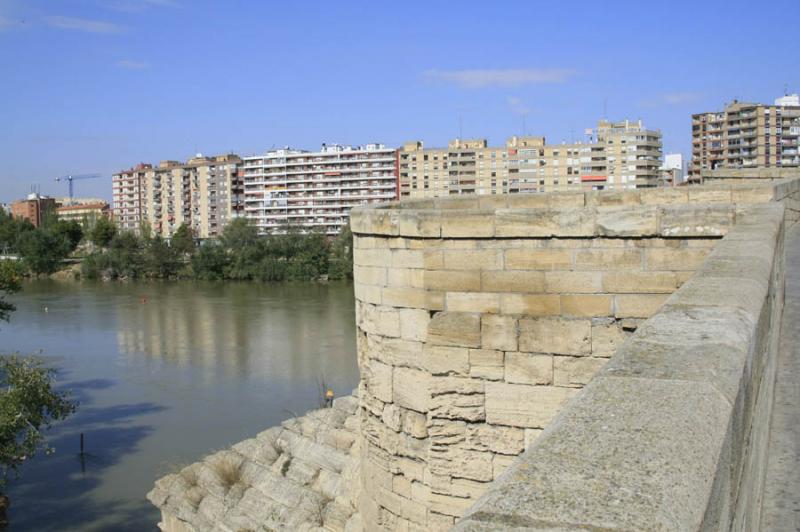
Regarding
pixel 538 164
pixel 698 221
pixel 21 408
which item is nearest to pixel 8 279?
pixel 21 408

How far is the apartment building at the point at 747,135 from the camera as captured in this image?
64.9m

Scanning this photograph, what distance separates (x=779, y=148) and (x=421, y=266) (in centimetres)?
6691

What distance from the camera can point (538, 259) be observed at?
571cm

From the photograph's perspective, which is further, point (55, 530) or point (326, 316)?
point (326, 316)

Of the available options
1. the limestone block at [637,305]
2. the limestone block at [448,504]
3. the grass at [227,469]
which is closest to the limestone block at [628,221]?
the limestone block at [637,305]

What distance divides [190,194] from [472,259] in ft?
311

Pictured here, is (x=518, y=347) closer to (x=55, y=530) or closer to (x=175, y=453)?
(x=55, y=530)

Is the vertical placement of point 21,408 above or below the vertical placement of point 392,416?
below

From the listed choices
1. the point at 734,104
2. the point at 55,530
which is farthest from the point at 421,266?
the point at 734,104

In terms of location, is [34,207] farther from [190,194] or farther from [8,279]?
[8,279]

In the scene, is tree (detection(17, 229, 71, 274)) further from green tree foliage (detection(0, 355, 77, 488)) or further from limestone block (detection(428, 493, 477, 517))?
limestone block (detection(428, 493, 477, 517))

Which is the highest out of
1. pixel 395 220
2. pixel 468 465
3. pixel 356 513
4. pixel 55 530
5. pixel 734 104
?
pixel 734 104

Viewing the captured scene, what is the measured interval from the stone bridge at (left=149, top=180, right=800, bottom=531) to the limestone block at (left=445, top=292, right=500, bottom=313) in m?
0.01

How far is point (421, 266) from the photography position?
605 cm
